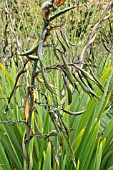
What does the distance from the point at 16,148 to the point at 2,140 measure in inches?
3.7

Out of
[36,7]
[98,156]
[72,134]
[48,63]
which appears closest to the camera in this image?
[98,156]

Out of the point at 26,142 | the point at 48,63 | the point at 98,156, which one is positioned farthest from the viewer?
the point at 48,63

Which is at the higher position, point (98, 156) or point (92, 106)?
point (92, 106)

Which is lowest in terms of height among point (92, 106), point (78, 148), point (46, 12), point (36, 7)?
point (78, 148)

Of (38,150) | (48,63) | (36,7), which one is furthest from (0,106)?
(36,7)

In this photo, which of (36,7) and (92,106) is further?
(36,7)

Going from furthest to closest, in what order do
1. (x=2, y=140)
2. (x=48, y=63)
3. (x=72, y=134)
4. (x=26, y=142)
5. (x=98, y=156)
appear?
(x=48, y=63)
(x=72, y=134)
(x=2, y=140)
(x=98, y=156)
(x=26, y=142)

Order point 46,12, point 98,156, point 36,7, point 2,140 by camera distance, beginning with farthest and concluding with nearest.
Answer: point 36,7
point 2,140
point 98,156
point 46,12

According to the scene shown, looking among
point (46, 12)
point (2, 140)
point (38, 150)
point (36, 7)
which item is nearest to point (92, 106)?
point (38, 150)

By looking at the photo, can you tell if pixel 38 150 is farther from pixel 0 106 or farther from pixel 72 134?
pixel 0 106

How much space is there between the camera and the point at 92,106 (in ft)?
5.65

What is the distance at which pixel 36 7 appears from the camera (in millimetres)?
3598

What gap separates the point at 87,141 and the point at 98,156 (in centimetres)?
26

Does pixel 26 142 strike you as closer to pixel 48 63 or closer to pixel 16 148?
pixel 16 148
